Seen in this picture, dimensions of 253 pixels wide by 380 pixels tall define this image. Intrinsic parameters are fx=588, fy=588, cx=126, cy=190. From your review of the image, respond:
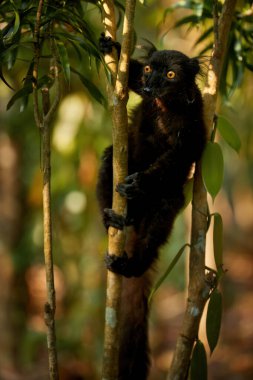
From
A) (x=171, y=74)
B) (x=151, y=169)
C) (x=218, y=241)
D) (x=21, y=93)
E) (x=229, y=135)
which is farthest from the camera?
(x=171, y=74)

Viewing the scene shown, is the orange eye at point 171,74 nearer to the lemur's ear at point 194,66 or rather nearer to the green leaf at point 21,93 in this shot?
the lemur's ear at point 194,66

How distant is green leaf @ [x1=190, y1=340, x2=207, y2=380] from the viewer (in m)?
2.99

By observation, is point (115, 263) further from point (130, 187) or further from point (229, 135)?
point (229, 135)

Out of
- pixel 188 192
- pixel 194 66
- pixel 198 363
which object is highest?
pixel 194 66

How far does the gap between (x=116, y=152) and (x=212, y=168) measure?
594 mm

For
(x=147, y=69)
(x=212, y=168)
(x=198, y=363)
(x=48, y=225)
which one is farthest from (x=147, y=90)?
(x=198, y=363)

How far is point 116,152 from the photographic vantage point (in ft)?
9.05

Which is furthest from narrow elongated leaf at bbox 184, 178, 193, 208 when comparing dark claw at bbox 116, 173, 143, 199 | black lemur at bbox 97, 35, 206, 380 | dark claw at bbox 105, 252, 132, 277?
dark claw at bbox 105, 252, 132, 277

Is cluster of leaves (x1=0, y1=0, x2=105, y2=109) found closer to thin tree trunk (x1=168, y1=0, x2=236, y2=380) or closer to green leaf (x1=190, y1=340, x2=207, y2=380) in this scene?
thin tree trunk (x1=168, y1=0, x2=236, y2=380)

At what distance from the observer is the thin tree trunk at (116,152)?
8.92 ft

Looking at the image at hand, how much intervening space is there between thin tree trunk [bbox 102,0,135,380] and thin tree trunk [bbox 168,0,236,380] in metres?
0.35

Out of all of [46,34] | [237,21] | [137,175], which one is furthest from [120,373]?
[237,21]

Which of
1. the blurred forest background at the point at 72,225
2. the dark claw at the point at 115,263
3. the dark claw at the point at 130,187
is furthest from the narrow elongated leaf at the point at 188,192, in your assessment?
the blurred forest background at the point at 72,225

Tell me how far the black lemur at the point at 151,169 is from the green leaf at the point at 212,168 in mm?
200
